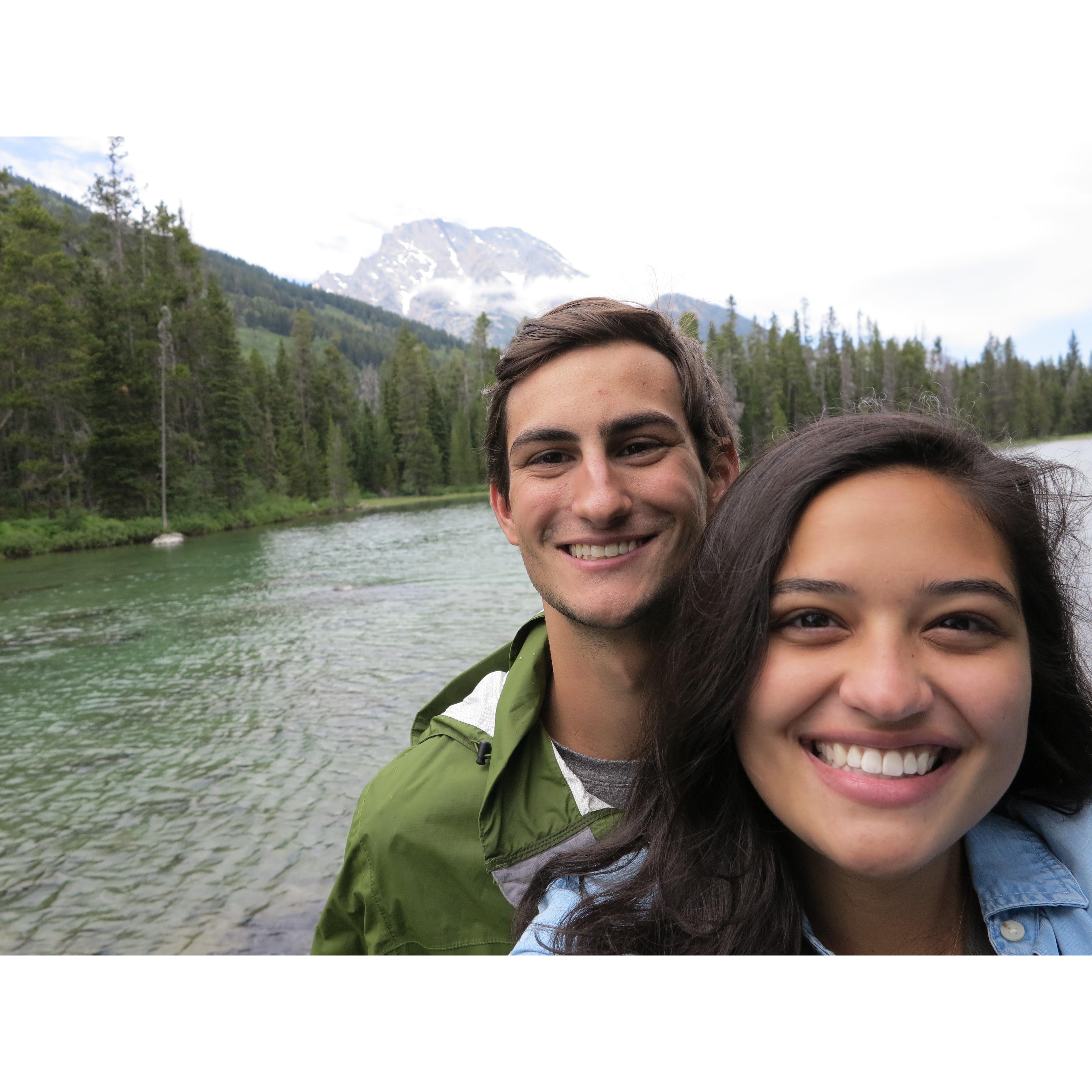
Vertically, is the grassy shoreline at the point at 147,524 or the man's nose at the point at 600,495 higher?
the man's nose at the point at 600,495

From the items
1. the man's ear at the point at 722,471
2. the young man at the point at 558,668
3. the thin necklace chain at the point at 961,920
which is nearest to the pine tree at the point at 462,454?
the man's ear at the point at 722,471

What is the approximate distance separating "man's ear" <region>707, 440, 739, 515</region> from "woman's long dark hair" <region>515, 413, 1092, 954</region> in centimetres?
80

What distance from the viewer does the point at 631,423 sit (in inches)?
66.8

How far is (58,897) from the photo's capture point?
462cm

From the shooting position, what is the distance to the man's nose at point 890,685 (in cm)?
88

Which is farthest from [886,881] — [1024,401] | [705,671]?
[1024,401]

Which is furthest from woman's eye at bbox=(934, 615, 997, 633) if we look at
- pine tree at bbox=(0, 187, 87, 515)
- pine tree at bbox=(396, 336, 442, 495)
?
pine tree at bbox=(396, 336, 442, 495)

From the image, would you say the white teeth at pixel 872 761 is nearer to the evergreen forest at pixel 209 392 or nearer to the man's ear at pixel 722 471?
the evergreen forest at pixel 209 392

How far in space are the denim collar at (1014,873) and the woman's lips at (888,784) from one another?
0.24m

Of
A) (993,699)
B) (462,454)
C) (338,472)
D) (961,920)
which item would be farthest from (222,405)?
(993,699)

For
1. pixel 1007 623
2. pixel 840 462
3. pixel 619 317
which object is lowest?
pixel 1007 623

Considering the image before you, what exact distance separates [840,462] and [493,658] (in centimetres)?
133

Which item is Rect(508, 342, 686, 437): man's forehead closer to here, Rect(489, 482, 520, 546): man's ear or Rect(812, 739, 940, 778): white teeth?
Rect(489, 482, 520, 546): man's ear
